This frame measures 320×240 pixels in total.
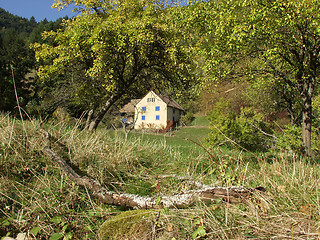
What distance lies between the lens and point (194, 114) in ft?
147

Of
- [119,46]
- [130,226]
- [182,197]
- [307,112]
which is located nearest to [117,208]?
[130,226]

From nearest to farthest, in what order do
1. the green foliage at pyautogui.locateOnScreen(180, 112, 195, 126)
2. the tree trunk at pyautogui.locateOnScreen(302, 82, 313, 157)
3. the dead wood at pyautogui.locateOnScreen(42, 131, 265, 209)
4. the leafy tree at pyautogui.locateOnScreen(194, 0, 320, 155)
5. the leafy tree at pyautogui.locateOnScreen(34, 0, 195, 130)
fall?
the dead wood at pyautogui.locateOnScreen(42, 131, 265, 209)
the leafy tree at pyautogui.locateOnScreen(194, 0, 320, 155)
the leafy tree at pyautogui.locateOnScreen(34, 0, 195, 130)
the tree trunk at pyautogui.locateOnScreen(302, 82, 313, 157)
the green foliage at pyautogui.locateOnScreen(180, 112, 195, 126)

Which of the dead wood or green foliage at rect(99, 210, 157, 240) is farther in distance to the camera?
the dead wood

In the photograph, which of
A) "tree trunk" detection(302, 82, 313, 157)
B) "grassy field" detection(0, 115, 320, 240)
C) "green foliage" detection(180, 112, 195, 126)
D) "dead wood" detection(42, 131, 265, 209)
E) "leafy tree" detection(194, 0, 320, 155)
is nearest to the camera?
"grassy field" detection(0, 115, 320, 240)

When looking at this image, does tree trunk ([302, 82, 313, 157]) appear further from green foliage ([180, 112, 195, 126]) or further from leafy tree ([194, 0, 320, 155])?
green foliage ([180, 112, 195, 126])

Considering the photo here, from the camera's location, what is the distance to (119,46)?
7.34 m

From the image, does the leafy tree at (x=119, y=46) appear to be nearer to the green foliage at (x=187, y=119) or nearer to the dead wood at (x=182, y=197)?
the dead wood at (x=182, y=197)

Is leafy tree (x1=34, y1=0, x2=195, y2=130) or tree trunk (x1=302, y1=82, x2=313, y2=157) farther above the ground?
leafy tree (x1=34, y1=0, x2=195, y2=130)

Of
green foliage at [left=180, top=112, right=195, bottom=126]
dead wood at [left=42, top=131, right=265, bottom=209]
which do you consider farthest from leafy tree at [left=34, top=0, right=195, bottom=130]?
green foliage at [left=180, top=112, right=195, bottom=126]

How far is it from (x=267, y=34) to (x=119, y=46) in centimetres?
473

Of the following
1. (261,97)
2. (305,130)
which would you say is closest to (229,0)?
(305,130)

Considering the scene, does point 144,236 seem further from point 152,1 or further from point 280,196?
point 152,1

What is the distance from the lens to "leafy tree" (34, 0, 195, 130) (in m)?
7.11

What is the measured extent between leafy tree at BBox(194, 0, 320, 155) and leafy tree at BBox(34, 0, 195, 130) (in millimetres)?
1470
